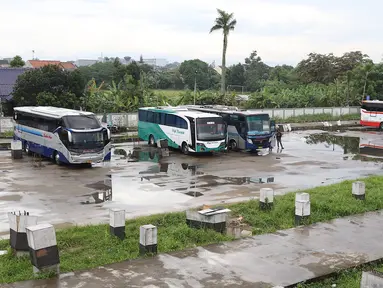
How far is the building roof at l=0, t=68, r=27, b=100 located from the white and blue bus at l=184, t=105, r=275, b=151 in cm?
1903

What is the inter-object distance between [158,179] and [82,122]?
200 inches

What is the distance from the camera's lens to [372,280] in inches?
300

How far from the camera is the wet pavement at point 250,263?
29.2ft

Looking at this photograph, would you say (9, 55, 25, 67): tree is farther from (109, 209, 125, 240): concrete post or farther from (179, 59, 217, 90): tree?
(109, 209, 125, 240): concrete post

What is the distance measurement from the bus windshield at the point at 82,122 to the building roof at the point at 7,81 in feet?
59.0

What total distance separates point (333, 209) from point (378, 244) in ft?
8.55

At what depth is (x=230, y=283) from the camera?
351 inches

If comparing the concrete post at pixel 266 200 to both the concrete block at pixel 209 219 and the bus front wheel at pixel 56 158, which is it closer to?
the concrete block at pixel 209 219

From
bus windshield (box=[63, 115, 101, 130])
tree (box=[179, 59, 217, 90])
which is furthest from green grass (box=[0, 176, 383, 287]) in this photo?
tree (box=[179, 59, 217, 90])

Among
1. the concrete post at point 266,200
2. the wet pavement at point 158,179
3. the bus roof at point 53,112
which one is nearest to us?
the concrete post at point 266,200

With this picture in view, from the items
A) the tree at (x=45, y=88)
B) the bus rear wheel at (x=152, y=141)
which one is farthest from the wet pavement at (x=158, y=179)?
the tree at (x=45, y=88)

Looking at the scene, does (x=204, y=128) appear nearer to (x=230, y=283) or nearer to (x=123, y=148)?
(x=123, y=148)

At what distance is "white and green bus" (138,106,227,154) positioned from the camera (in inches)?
1004

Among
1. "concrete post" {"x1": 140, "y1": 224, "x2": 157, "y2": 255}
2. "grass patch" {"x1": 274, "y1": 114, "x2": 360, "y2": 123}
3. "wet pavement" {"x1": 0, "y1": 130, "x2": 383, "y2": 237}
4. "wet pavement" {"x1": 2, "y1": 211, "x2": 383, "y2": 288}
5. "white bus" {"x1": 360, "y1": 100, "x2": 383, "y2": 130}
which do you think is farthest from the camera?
"grass patch" {"x1": 274, "y1": 114, "x2": 360, "y2": 123}
